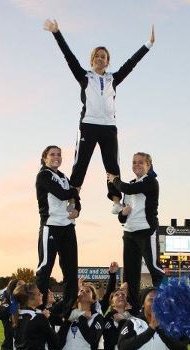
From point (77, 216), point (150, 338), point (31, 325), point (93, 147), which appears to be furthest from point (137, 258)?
point (150, 338)

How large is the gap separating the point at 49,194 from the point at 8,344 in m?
2.52

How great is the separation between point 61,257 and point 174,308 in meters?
2.52

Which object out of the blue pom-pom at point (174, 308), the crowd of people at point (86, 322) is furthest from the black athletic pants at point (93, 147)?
the blue pom-pom at point (174, 308)

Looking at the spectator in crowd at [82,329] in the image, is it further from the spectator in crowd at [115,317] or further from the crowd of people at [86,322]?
the spectator in crowd at [115,317]

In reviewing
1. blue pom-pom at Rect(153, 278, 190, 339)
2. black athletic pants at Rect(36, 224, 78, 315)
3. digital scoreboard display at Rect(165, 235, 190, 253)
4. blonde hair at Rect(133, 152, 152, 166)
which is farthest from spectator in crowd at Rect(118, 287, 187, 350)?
digital scoreboard display at Rect(165, 235, 190, 253)

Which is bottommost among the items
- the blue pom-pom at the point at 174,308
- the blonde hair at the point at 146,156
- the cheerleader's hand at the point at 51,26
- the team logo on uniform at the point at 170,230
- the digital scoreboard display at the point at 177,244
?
the digital scoreboard display at the point at 177,244

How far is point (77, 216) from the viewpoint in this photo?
288 inches

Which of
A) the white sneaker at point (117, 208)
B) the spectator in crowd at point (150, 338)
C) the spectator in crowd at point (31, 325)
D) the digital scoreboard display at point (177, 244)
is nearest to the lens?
the spectator in crowd at point (150, 338)

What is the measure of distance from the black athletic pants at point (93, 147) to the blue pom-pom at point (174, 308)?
9.19 feet

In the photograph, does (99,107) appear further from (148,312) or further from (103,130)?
(148,312)

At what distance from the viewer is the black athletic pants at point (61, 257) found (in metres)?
7.16

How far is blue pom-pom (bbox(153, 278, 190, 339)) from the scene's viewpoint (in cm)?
496

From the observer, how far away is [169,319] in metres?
4.98

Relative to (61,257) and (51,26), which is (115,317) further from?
(51,26)
